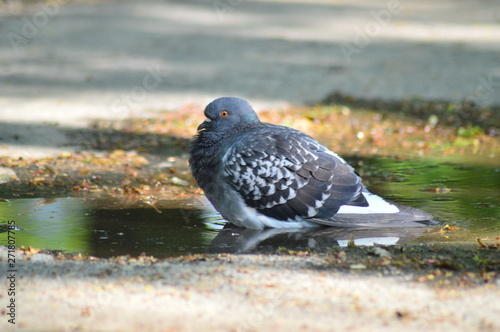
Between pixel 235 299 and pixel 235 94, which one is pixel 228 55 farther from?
pixel 235 299

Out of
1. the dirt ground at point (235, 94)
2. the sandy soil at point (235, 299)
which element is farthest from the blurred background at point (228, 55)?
the sandy soil at point (235, 299)

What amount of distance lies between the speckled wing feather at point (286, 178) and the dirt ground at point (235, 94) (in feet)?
2.36

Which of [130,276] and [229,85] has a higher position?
[229,85]

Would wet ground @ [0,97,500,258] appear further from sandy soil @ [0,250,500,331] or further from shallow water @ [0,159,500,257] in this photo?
sandy soil @ [0,250,500,331]

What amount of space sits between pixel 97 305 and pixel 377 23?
12.6 meters

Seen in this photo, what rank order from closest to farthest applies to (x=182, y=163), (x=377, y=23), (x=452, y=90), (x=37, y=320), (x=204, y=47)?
(x=37, y=320) → (x=182, y=163) → (x=452, y=90) → (x=204, y=47) → (x=377, y=23)

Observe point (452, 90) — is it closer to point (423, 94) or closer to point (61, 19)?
point (423, 94)

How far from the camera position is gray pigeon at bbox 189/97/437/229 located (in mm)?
5566

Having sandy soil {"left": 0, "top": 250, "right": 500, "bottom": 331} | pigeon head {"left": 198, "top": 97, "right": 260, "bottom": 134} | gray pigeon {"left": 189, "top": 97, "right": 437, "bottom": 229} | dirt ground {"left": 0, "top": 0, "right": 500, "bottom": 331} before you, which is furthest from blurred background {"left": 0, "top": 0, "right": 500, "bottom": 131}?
sandy soil {"left": 0, "top": 250, "right": 500, "bottom": 331}

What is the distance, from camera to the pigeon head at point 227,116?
5871 mm

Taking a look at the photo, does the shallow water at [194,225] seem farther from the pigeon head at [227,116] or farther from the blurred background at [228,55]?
the blurred background at [228,55]

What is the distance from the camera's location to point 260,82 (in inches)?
444

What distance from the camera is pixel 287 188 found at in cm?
560

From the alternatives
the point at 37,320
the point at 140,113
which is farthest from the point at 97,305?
the point at 140,113
